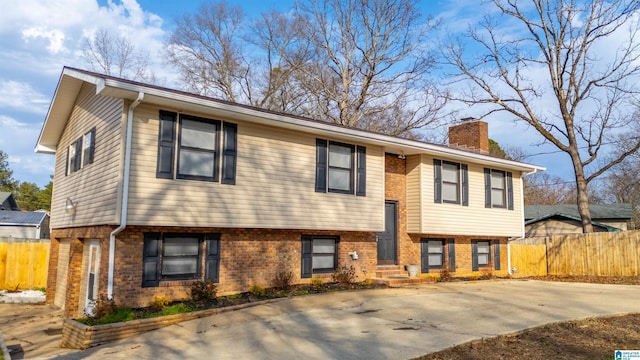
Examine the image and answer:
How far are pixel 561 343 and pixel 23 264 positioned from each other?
17384 millimetres

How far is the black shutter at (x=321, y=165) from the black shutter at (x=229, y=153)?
8.52ft

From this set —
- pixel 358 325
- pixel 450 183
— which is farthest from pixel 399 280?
pixel 358 325

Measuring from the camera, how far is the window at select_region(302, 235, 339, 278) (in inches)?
503

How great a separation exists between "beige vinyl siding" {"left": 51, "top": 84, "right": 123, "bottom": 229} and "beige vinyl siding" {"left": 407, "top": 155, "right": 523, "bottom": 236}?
9.35 meters

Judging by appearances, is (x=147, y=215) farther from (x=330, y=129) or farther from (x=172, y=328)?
(x=330, y=129)

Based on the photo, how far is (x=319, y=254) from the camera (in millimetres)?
13164

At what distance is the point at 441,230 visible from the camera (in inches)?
613

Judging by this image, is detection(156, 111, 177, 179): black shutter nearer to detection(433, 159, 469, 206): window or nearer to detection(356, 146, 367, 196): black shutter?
detection(356, 146, 367, 196): black shutter

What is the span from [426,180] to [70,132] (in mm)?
11331

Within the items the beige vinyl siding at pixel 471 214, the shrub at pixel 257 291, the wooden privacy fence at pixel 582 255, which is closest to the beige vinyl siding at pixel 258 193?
the shrub at pixel 257 291

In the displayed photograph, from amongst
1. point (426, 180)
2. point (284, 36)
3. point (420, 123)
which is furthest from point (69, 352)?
point (284, 36)

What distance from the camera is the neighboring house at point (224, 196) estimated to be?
9.77 meters

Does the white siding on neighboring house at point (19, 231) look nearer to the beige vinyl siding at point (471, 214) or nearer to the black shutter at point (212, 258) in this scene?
the black shutter at point (212, 258)

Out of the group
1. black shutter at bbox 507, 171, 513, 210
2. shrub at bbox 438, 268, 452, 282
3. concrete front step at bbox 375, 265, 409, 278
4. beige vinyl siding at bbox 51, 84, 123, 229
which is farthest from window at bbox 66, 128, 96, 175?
black shutter at bbox 507, 171, 513, 210
